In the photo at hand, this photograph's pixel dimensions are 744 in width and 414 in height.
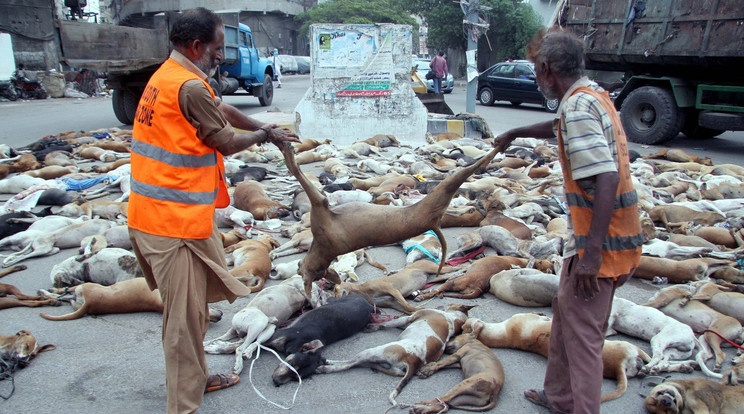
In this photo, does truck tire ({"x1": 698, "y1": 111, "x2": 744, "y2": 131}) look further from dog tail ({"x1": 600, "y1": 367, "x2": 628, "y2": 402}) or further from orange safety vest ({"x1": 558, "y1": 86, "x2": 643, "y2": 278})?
orange safety vest ({"x1": 558, "y1": 86, "x2": 643, "y2": 278})

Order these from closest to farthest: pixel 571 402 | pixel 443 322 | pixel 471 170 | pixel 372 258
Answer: pixel 571 402 → pixel 471 170 → pixel 443 322 → pixel 372 258

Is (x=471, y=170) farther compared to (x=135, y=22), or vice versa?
(x=135, y=22)

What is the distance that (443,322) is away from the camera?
3986 mm

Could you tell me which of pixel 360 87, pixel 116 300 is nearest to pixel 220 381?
pixel 116 300

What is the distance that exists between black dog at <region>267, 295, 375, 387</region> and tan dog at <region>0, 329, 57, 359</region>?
1.62m

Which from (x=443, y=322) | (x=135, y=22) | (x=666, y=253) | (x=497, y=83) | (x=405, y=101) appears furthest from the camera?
(x=497, y=83)

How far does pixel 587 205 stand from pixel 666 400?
139 centimetres

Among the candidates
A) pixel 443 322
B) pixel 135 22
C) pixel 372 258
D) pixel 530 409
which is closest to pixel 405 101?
pixel 372 258

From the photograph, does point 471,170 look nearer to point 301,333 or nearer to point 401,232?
point 401,232

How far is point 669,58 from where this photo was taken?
458 inches

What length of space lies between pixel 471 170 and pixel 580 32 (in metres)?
11.7

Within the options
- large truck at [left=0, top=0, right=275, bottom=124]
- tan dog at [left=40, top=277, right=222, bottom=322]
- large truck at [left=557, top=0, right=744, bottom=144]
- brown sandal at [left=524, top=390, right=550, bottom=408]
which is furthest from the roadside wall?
brown sandal at [left=524, top=390, right=550, bottom=408]

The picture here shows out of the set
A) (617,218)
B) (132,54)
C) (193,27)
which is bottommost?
(617,218)

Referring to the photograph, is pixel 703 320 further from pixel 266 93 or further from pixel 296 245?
pixel 266 93
